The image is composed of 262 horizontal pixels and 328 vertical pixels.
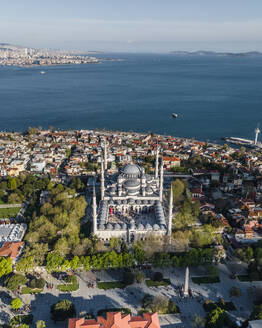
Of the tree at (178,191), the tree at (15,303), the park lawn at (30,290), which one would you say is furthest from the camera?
the tree at (178,191)

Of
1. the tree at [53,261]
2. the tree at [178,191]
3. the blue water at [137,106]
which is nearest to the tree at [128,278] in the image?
the tree at [53,261]

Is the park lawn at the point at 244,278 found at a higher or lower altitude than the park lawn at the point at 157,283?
higher

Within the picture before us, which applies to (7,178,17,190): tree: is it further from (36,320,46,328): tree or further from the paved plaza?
(36,320,46,328): tree

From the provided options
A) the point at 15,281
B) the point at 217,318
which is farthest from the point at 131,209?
the point at 217,318

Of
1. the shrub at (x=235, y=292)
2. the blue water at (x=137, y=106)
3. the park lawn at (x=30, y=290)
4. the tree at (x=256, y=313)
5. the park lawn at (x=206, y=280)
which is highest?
the blue water at (x=137, y=106)

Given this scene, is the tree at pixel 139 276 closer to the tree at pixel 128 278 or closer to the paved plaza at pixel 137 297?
the tree at pixel 128 278

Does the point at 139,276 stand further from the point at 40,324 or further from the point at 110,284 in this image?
the point at 40,324

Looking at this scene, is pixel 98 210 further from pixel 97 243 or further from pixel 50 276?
pixel 50 276

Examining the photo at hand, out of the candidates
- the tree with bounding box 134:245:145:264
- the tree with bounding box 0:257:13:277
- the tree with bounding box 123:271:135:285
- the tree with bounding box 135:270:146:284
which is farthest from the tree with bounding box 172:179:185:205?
the tree with bounding box 0:257:13:277
